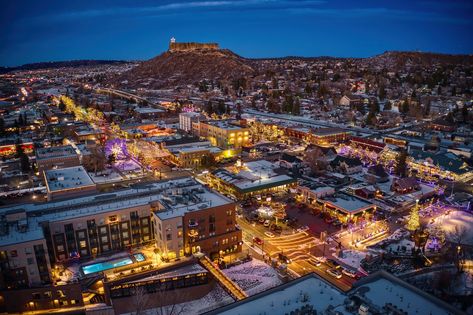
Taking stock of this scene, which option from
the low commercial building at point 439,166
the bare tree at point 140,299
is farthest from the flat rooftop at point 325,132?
the bare tree at point 140,299

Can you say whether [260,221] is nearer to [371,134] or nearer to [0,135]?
[371,134]

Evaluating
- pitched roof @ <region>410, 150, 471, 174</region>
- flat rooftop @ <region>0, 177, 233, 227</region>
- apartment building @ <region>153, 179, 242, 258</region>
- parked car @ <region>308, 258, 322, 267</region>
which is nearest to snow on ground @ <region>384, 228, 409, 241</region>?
parked car @ <region>308, 258, 322, 267</region>

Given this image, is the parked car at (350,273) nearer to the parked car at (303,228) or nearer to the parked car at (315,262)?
the parked car at (315,262)

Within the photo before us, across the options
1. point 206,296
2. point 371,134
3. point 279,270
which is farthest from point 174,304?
point 371,134

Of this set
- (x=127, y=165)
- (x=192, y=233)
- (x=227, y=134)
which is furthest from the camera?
(x=227, y=134)

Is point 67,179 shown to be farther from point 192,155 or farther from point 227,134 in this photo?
point 227,134

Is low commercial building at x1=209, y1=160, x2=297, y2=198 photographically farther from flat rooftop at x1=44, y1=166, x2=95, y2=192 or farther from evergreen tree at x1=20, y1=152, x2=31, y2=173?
evergreen tree at x1=20, y1=152, x2=31, y2=173

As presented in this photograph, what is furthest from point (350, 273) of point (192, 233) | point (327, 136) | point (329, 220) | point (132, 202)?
point (327, 136)
